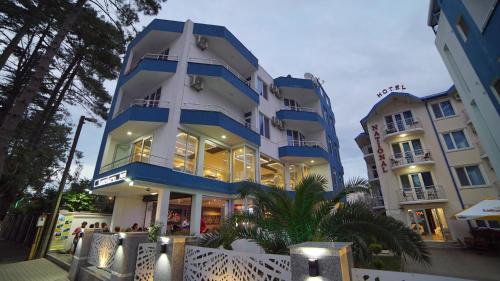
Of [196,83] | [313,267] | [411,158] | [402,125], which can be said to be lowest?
[313,267]

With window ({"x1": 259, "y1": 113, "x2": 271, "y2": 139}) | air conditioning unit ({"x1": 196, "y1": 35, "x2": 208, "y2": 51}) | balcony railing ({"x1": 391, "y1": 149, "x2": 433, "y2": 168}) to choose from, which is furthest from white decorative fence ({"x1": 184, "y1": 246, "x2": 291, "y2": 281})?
balcony railing ({"x1": 391, "y1": 149, "x2": 433, "y2": 168})

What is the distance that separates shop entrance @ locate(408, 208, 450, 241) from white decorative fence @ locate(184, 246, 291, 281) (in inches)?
807

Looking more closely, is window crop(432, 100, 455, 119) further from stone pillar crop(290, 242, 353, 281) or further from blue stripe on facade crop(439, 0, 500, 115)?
stone pillar crop(290, 242, 353, 281)

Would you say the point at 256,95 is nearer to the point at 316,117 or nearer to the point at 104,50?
the point at 316,117

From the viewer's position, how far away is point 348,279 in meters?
3.50

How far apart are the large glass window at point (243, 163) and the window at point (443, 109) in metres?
19.0

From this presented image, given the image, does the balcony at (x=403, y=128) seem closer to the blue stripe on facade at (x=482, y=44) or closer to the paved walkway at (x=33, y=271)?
the blue stripe on facade at (x=482, y=44)

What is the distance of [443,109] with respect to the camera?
20.9 metres

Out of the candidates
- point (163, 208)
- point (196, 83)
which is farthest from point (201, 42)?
point (163, 208)

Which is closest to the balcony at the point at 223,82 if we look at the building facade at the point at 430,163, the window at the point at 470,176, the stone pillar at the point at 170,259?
the stone pillar at the point at 170,259

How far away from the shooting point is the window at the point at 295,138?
21.3 m

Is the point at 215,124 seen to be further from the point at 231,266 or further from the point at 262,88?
the point at 262,88

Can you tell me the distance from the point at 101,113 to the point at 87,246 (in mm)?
10594

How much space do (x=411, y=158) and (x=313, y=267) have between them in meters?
22.4
